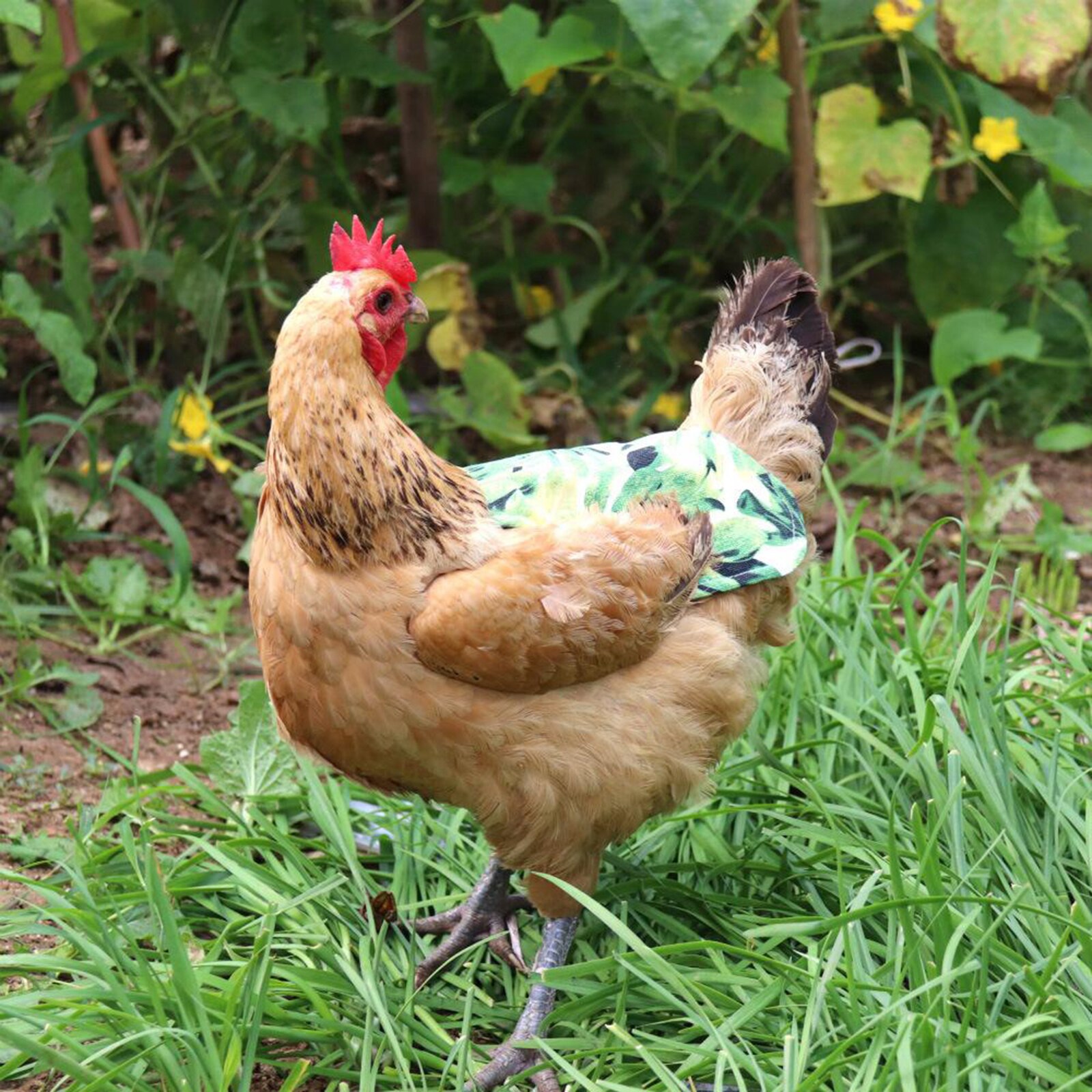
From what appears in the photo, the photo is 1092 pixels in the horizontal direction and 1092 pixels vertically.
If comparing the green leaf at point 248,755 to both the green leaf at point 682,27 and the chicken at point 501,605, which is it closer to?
the chicken at point 501,605

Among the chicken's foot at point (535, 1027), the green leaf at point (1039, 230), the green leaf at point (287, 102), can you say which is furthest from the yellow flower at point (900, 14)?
the chicken's foot at point (535, 1027)

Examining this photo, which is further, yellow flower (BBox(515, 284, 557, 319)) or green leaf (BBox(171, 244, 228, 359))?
yellow flower (BBox(515, 284, 557, 319))

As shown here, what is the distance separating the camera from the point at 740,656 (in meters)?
2.53

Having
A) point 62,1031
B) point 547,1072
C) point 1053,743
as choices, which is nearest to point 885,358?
point 1053,743

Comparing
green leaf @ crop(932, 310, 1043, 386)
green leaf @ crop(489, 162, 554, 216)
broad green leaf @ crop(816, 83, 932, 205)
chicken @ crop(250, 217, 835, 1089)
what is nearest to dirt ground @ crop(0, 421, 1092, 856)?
green leaf @ crop(932, 310, 1043, 386)

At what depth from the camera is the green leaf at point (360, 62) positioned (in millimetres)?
4020

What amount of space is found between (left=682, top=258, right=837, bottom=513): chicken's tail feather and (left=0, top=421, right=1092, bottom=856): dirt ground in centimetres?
130

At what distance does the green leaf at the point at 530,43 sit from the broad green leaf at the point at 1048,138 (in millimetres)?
1290

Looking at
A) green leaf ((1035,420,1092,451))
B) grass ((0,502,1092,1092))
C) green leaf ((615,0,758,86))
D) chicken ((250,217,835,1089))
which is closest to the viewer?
grass ((0,502,1092,1092))

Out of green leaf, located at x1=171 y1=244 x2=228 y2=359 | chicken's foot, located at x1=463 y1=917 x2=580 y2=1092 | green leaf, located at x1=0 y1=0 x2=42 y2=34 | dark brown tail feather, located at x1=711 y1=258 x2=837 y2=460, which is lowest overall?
chicken's foot, located at x1=463 y1=917 x2=580 y2=1092

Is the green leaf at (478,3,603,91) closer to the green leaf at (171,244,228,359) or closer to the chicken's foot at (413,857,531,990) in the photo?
the green leaf at (171,244,228,359)

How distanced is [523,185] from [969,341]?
60.8 inches

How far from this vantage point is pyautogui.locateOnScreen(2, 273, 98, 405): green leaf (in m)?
3.53

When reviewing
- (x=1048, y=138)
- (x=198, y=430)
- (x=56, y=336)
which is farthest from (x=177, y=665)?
(x=1048, y=138)
